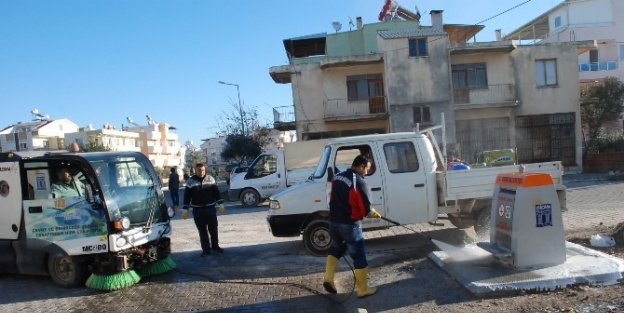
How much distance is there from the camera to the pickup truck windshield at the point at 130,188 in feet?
23.1

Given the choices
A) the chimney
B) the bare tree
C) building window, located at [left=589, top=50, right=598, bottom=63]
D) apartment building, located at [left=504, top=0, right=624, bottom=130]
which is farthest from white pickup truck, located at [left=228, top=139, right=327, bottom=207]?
building window, located at [left=589, top=50, right=598, bottom=63]

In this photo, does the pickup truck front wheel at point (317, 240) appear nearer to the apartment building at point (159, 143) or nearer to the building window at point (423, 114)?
the building window at point (423, 114)

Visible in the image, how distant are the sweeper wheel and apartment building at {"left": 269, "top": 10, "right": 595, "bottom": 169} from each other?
21969mm

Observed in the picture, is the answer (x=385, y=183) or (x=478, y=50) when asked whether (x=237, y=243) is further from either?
(x=478, y=50)

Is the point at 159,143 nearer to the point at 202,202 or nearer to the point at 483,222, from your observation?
the point at 202,202

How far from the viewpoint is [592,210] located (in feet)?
39.2

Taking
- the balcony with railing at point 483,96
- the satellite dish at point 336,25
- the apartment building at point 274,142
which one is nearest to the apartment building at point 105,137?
the apartment building at point 274,142

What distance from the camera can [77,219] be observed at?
7.03 meters

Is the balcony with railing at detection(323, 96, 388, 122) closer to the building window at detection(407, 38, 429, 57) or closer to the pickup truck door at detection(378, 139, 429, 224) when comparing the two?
the building window at detection(407, 38, 429, 57)

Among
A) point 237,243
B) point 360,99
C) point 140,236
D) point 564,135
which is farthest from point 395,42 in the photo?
point 140,236

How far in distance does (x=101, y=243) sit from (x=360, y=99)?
2335cm

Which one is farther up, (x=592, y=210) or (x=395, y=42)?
(x=395, y=42)

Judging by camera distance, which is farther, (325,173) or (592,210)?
(592,210)

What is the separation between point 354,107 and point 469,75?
279 inches
